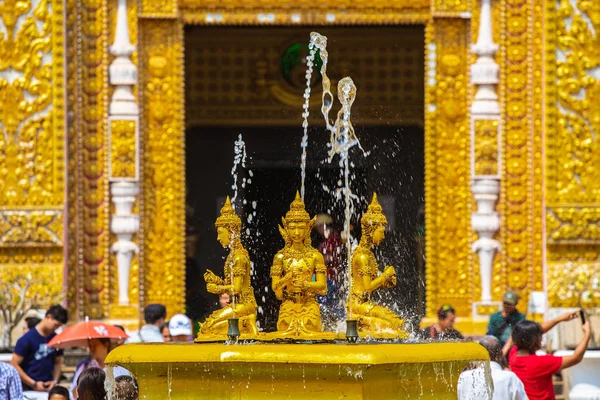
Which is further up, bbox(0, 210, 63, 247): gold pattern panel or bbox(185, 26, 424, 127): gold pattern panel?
bbox(185, 26, 424, 127): gold pattern panel

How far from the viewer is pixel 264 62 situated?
20.3 m

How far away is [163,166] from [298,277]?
6.96 meters

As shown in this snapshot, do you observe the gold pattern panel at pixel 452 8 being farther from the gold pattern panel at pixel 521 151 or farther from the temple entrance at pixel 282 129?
the temple entrance at pixel 282 129

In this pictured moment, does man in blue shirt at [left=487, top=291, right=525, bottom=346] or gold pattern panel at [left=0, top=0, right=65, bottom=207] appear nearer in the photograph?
man in blue shirt at [left=487, top=291, right=525, bottom=346]

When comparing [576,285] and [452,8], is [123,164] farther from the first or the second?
[576,285]

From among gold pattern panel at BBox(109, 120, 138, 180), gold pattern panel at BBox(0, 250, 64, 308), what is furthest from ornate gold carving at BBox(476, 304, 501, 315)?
gold pattern panel at BBox(0, 250, 64, 308)

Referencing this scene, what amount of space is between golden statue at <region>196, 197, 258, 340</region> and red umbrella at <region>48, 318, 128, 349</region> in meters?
1.86

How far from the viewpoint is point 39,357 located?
12.8 m

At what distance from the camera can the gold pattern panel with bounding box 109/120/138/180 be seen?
1530 centimetres

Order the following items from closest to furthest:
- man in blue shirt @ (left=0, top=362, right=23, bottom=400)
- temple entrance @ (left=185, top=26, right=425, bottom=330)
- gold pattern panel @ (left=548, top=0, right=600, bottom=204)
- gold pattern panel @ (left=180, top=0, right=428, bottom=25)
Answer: man in blue shirt @ (left=0, top=362, right=23, bottom=400) < gold pattern panel @ (left=548, top=0, right=600, bottom=204) < gold pattern panel @ (left=180, top=0, right=428, bottom=25) < temple entrance @ (left=185, top=26, right=425, bottom=330)

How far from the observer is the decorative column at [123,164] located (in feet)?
50.2

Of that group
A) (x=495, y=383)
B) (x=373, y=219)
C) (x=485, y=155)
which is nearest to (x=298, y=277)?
(x=373, y=219)

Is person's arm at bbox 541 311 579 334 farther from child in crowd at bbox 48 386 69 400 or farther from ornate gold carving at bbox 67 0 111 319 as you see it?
ornate gold carving at bbox 67 0 111 319

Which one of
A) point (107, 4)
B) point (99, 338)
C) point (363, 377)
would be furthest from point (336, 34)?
point (363, 377)
